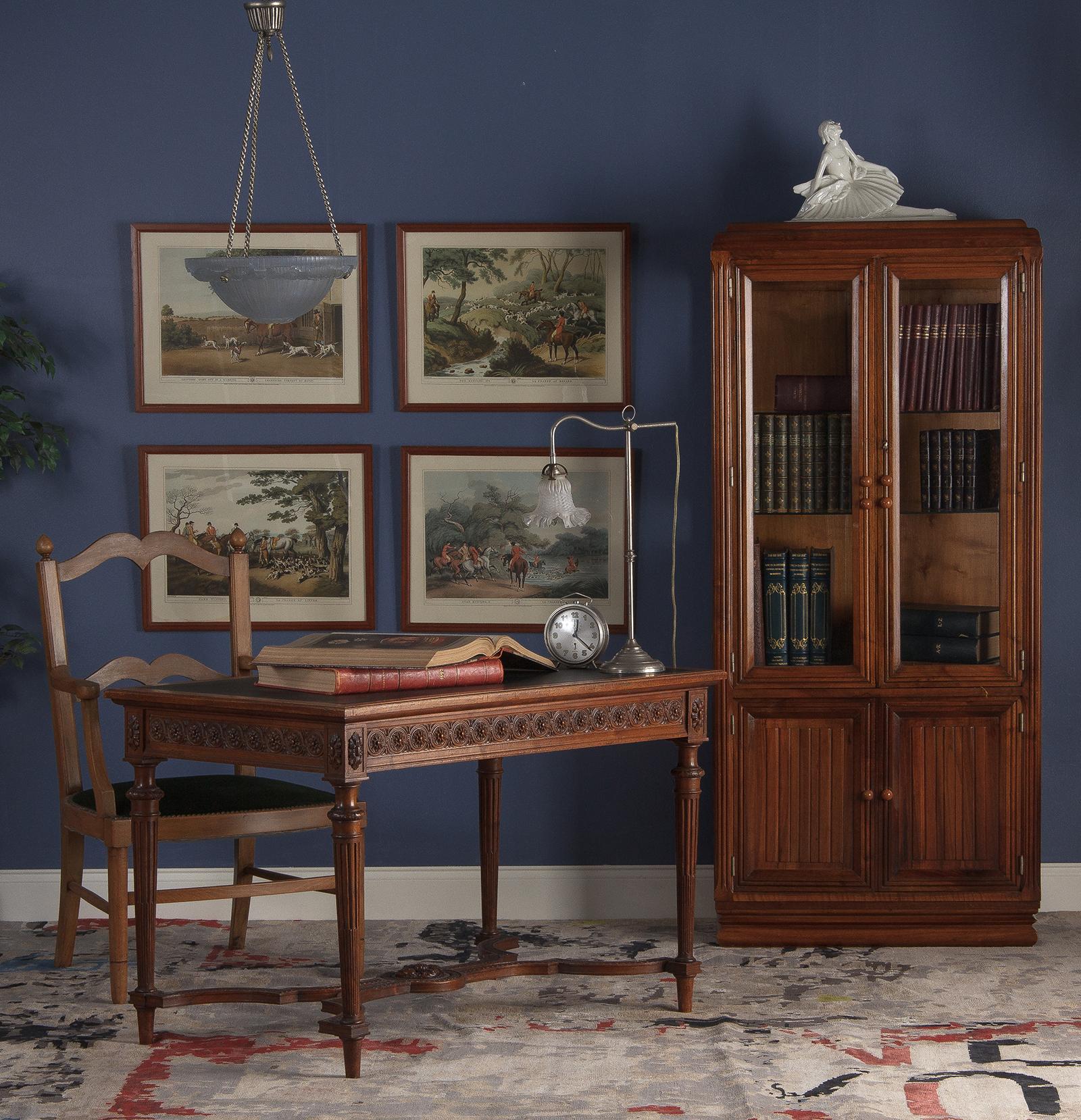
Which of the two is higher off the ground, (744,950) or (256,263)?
(256,263)

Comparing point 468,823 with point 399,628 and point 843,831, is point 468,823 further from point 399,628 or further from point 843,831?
point 843,831

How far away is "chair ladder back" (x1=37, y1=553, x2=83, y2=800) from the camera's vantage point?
149 inches

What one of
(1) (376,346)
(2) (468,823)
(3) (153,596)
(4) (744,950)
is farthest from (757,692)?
(3) (153,596)

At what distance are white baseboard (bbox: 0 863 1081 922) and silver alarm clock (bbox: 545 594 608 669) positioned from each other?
1.16 m

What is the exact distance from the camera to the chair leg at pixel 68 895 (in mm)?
3795

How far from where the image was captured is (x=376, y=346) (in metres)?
4.38

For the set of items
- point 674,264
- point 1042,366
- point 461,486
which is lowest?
point 461,486

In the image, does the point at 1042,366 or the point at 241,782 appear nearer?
the point at 241,782

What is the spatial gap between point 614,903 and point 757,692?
3.02ft

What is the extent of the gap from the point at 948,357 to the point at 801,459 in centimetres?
53

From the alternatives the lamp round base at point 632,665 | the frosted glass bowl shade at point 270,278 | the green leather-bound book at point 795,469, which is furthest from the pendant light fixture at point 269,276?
the green leather-bound book at point 795,469

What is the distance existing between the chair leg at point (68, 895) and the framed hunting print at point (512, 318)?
65.6 inches

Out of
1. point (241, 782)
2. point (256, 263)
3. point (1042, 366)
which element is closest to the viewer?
point (256, 263)

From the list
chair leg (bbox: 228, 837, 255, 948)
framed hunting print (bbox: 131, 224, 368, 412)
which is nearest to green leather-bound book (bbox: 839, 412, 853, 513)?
framed hunting print (bbox: 131, 224, 368, 412)
